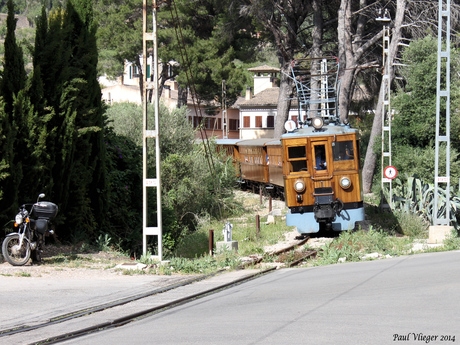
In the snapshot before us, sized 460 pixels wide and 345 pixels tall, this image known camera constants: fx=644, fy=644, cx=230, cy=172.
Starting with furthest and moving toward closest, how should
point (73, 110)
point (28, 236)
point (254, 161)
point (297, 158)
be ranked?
1. point (254, 161)
2. point (297, 158)
3. point (73, 110)
4. point (28, 236)

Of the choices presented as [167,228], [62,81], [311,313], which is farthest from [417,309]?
[167,228]

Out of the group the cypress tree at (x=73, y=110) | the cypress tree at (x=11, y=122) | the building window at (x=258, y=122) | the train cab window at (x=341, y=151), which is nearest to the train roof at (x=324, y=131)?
the train cab window at (x=341, y=151)

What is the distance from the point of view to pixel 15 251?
A: 37.2 ft

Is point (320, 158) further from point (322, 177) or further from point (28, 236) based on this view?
point (28, 236)

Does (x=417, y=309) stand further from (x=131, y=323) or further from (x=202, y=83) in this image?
(x=202, y=83)

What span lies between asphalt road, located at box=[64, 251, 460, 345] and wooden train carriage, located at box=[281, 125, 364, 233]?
297 inches

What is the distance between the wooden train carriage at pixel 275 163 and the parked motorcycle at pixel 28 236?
1737 centimetres

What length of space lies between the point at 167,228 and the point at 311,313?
9.82m

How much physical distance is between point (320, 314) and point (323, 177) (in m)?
11.6

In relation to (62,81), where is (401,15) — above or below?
above

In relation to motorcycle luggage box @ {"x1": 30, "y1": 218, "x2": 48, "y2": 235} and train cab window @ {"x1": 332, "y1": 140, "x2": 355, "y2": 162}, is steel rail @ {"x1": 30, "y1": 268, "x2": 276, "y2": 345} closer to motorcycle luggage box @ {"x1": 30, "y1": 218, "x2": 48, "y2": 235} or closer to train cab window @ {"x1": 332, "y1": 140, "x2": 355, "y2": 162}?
motorcycle luggage box @ {"x1": 30, "y1": 218, "x2": 48, "y2": 235}

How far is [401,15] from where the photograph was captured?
32531mm

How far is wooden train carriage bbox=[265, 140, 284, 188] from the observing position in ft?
94.2

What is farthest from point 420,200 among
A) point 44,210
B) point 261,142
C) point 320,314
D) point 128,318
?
point 128,318
